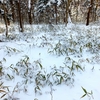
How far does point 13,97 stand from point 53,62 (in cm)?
216

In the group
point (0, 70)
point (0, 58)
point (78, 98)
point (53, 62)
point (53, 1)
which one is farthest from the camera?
point (53, 1)

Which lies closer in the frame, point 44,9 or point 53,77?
point 53,77

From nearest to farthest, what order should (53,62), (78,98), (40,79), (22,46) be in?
(78,98) → (40,79) → (53,62) → (22,46)

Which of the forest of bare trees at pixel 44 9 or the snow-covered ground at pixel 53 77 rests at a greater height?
the forest of bare trees at pixel 44 9

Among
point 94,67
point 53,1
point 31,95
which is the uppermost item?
point 53,1

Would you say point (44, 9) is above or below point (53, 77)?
above

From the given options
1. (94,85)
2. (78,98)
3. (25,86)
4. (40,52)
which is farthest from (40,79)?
(40,52)

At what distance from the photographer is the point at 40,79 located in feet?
12.7

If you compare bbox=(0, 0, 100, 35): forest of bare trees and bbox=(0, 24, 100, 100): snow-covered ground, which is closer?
bbox=(0, 24, 100, 100): snow-covered ground

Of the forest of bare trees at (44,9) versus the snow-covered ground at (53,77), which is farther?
the forest of bare trees at (44,9)

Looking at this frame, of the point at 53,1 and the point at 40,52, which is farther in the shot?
the point at 53,1

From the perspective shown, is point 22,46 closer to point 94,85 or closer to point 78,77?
point 78,77

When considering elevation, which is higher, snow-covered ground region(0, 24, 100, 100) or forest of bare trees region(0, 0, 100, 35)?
forest of bare trees region(0, 0, 100, 35)

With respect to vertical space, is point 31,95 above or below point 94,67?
below
